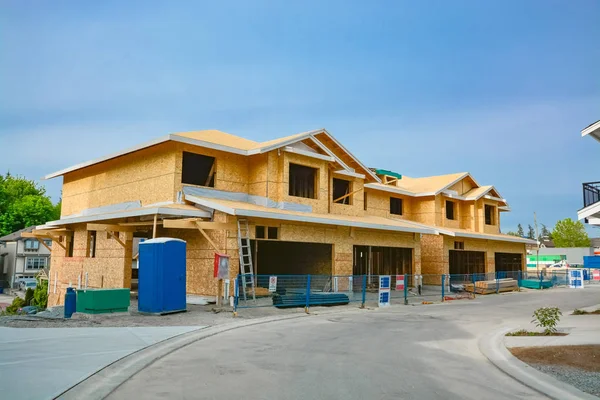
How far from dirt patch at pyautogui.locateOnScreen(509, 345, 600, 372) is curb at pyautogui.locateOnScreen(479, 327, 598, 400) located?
0.94 ft

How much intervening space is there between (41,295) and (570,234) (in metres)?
91.7

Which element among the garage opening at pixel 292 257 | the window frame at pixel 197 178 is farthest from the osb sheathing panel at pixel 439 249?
the window frame at pixel 197 178

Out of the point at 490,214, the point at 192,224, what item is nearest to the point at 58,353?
the point at 192,224

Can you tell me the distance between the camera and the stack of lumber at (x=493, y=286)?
2980 cm

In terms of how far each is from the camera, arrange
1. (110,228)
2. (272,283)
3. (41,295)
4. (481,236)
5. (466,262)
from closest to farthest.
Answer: (272,283)
(110,228)
(41,295)
(481,236)
(466,262)

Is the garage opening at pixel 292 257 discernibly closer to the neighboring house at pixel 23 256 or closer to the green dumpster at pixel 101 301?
the green dumpster at pixel 101 301

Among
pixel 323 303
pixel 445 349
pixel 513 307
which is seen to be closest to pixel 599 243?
pixel 513 307

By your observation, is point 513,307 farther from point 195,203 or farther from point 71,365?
point 71,365

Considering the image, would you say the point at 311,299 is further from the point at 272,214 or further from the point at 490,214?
the point at 490,214

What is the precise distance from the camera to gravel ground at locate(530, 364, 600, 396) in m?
7.39

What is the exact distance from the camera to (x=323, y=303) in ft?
66.3

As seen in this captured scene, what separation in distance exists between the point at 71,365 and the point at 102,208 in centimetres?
1886

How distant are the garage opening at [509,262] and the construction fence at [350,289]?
7728 mm

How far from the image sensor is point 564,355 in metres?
9.71
